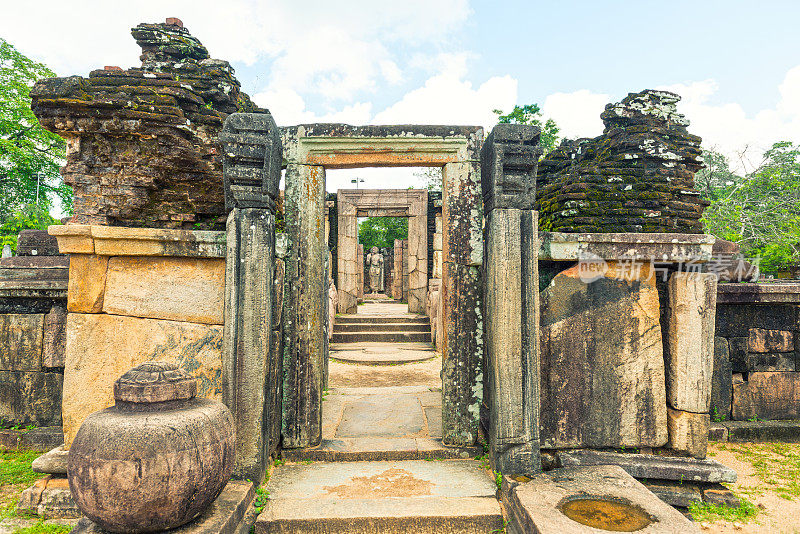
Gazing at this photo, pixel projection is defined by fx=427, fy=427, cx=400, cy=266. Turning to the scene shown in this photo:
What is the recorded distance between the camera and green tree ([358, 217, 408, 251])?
29.0 meters

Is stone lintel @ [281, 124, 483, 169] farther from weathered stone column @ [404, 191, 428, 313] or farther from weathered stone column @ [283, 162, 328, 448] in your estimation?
Answer: weathered stone column @ [404, 191, 428, 313]

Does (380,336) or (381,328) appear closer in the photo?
(380,336)

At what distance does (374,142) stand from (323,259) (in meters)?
1.08

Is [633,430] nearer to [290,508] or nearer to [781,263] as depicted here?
[290,508]

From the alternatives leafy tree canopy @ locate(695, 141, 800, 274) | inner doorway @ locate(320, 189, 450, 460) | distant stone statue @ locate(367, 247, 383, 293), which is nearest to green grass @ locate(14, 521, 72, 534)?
inner doorway @ locate(320, 189, 450, 460)

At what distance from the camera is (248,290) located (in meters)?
3.07

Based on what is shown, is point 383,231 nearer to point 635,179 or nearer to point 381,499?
point 635,179

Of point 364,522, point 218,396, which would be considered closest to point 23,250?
point 218,396

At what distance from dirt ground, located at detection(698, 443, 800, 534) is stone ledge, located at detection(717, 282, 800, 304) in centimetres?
147

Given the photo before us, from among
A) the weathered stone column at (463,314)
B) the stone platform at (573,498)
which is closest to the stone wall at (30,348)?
the weathered stone column at (463,314)

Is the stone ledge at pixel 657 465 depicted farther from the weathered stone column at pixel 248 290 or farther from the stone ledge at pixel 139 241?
the stone ledge at pixel 139 241

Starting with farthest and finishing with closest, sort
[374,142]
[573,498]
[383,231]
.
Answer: [383,231]
[374,142]
[573,498]

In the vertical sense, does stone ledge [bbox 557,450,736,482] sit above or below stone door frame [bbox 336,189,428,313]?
below

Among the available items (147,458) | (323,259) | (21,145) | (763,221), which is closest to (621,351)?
(323,259)
